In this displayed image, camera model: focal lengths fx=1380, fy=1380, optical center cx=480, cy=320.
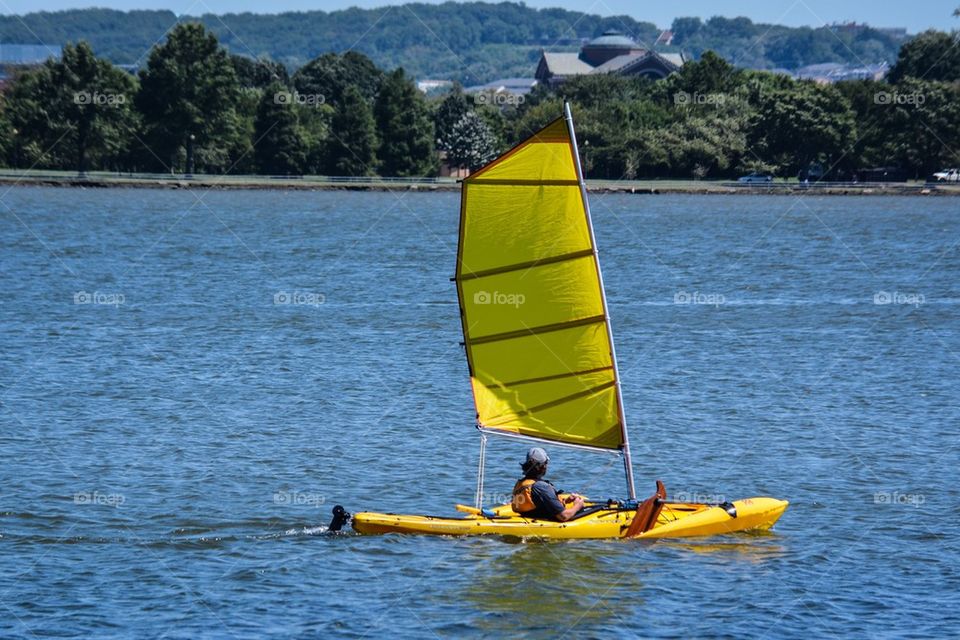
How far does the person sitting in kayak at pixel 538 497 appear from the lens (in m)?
19.3

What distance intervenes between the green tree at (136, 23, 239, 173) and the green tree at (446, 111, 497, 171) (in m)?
21.8

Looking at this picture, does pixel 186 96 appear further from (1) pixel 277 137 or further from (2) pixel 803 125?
(2) pixel 803 125

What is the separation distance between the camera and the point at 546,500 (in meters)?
19.4

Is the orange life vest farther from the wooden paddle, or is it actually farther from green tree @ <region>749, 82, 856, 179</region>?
green tree @ <region>749, 82, 856, 179</region>

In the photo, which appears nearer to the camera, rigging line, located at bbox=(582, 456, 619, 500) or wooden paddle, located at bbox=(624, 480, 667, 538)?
wooden paddle, located at bbox=(624, 480, 667, 538)

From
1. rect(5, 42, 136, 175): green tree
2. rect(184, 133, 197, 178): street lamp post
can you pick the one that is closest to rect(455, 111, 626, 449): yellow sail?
rect(5, 42, 136, 175): green tree

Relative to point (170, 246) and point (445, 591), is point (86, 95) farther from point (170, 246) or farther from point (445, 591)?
point (445, 591)

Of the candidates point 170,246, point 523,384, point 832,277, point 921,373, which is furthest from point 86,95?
point 523,384

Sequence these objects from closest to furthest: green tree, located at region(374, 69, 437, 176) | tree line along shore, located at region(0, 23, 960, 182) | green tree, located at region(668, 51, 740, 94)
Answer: tree line along shore, located at region(0, 23, 960, 182) → green tree, located at region(374, 69, 437, 176) → green tree, located at region(668, 51, 740, 94)

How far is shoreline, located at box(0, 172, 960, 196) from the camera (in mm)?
131625

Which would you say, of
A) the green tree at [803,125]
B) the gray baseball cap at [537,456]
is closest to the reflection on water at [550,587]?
the gray baseball cap at [537,456]

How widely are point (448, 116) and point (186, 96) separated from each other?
2783cm

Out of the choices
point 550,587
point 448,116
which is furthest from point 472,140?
point 550,587

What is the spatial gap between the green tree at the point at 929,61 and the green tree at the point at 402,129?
5883 centimetres
